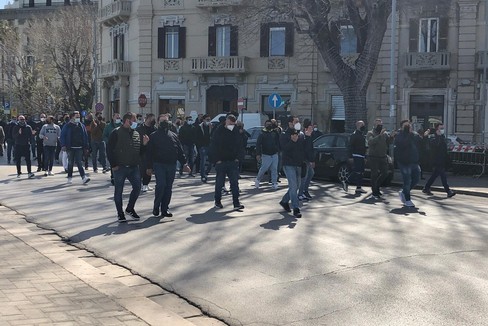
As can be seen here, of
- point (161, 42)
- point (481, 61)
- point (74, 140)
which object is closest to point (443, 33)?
point (481, 61)

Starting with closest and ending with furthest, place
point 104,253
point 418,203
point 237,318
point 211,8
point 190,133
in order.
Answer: point 237,318, point 104,253, point 418,203, point 190,133, point 211,8

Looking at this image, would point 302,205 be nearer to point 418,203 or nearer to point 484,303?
point 418,203

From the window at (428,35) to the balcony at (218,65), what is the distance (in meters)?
9.22

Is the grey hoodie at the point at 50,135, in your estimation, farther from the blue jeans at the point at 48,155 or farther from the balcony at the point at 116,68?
the balcony at the point at 116,68

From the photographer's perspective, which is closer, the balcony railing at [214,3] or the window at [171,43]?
the balcony railing at [214,3]

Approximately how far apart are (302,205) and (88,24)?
37305 millimetres

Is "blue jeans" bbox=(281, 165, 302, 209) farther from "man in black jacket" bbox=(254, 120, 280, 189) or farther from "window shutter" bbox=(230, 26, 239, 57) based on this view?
"window shutter" bbox=(230, 26, 239, 57)

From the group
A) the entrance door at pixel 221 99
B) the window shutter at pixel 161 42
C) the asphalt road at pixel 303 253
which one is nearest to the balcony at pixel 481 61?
the entrance door at pixel 221 99

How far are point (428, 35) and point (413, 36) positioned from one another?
734mm

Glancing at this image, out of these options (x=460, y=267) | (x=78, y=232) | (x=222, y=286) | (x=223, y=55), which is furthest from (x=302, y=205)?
(x=223, y=55)

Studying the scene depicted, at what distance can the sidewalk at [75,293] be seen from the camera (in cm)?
588

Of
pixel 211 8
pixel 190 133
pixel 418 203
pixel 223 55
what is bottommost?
pixel 418 203

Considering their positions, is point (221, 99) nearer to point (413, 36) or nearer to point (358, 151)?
point (413, 36)

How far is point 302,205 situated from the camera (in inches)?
532
